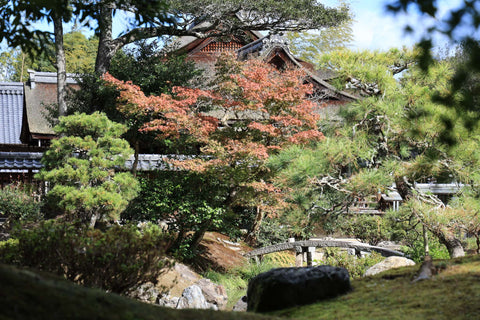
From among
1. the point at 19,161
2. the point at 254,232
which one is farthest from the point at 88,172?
the point at 254,232

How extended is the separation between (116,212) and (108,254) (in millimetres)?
5256

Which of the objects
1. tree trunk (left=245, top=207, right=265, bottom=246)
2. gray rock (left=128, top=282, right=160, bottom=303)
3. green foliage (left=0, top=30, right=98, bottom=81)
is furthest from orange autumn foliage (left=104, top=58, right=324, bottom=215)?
green foliage (left=0, top=30, right=98, bottom=81)

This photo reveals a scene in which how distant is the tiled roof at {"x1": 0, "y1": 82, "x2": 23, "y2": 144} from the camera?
2133cm

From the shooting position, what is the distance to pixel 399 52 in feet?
30.7

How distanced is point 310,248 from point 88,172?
5124mm

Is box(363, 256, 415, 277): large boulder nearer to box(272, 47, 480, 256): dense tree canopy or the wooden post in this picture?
box(272, 47, 480, 256): dense tree canopy

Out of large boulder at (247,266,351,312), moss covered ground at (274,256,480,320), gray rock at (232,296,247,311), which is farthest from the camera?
gray rock at (232,296,247,311)

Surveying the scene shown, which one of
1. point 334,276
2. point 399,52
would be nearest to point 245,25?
point 399,52

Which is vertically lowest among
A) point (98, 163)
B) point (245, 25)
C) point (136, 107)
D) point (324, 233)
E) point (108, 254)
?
point (324, 233)

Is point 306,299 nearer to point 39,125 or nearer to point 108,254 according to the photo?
point 108,254

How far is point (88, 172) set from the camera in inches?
401

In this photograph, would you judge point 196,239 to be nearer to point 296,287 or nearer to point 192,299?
point 192,299

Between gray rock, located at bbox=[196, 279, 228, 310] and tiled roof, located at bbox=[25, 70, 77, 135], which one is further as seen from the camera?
tiled roof, located at bbox=[25, 70, 77, 135]

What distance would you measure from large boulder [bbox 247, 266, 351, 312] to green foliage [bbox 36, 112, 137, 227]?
5.62m
